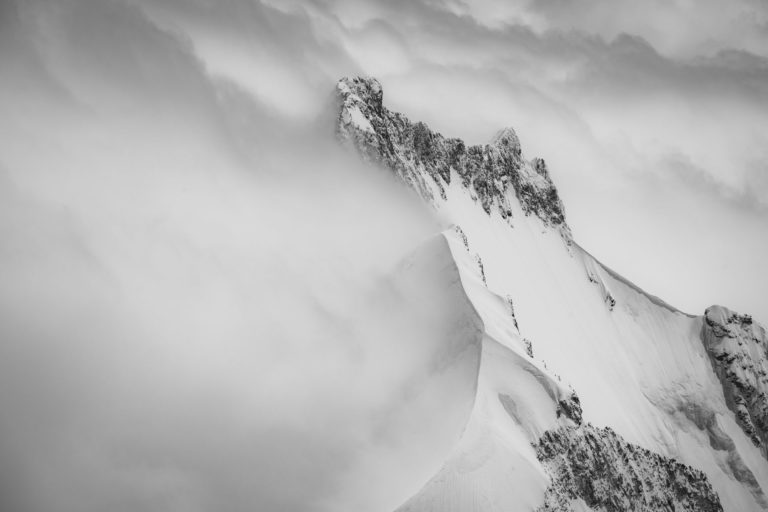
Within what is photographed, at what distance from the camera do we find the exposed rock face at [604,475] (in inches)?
3533

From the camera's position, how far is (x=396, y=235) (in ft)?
434

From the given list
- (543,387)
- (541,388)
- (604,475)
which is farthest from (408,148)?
(604,475)

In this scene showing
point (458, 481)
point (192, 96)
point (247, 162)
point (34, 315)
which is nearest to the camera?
point (458, 481)

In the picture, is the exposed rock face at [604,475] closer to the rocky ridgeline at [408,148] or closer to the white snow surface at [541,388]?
the white snow surface at [541,388]

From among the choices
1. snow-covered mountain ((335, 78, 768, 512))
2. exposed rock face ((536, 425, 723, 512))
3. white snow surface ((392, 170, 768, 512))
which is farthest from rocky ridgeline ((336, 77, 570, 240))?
exposed rock face ((536, 425, 723, 512))

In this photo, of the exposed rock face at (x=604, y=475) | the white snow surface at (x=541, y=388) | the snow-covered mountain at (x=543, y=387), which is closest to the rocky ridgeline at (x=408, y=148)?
the snow-covered mountain at (x=543, y=387)

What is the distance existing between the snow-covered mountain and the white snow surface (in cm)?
29

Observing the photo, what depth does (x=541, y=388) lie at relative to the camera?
97688mm

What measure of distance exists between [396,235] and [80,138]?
70.4 m

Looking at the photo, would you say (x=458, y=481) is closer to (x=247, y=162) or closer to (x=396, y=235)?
(x=396, y=235)

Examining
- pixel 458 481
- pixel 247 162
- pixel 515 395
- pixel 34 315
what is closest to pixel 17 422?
pixel 34 315

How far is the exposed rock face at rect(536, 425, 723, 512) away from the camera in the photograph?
89.8 meters

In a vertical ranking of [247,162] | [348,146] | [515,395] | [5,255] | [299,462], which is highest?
[247,162]

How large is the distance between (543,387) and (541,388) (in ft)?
1.61
